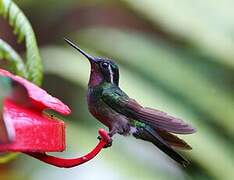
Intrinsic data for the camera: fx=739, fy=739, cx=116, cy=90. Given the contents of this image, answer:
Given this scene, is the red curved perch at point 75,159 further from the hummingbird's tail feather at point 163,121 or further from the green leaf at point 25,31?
the green leaf at point 25,31

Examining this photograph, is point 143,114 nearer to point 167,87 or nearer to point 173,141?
point 173,141

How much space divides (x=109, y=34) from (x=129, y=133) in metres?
2.84

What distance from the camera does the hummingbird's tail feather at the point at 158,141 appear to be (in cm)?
191

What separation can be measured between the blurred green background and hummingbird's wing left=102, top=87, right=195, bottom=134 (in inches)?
63.7

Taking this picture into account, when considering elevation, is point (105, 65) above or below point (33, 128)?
above

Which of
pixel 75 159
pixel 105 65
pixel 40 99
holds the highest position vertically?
pixel 105 65

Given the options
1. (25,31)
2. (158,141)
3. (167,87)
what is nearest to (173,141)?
(158,141)

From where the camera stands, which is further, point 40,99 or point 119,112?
point 119,112

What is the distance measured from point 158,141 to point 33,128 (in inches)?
17.7

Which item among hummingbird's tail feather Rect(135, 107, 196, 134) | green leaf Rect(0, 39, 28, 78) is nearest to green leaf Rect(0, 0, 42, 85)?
green leaf Rect(0, 39, 28, 78)

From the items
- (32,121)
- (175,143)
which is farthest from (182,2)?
(32,121)

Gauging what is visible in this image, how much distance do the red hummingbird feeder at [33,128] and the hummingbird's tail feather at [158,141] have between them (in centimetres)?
16

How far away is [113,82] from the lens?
1993mm

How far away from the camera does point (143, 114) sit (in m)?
Answer: 1.93
